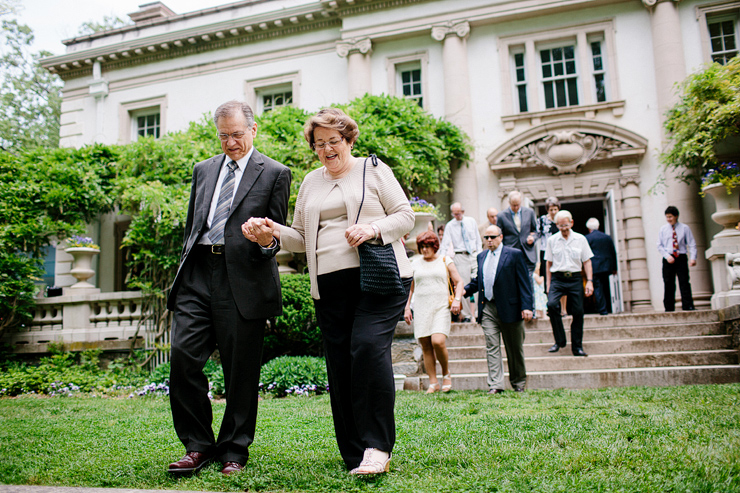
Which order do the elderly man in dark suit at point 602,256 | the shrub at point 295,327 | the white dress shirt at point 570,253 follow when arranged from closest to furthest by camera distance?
1. the white dress shirt at point 570,253
2. the shrub at point 295,327
3. the elderly man in dark suit at point 602,256

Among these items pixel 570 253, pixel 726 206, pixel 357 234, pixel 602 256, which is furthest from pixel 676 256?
pixel 357 234

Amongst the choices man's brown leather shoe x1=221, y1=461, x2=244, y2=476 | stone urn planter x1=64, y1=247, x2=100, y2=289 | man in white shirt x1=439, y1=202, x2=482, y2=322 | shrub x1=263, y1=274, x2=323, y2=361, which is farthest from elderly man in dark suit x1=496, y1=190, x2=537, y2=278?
stone urn planter x1=64, y1=247, x2=100, y2=289

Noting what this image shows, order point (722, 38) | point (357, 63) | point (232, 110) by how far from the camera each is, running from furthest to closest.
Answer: point (357, 63), point (722, 38), point (232, 110)

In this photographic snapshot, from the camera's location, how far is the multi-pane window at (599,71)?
14578 mm

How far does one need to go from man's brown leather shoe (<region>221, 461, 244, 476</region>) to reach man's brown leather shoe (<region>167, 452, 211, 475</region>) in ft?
0.50

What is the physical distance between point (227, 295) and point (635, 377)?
595cm

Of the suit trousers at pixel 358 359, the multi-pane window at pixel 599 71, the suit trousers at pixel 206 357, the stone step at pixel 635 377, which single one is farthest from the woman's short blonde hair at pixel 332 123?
the multi-pane window at pixel 599 71

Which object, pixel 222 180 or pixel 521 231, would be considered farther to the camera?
pixel 521 231

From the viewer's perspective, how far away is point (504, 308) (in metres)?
7.24

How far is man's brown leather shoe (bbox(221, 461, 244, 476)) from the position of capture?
10.3 ft

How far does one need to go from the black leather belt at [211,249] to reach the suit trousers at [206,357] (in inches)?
1.2

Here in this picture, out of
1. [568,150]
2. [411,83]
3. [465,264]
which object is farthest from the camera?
[411,83]

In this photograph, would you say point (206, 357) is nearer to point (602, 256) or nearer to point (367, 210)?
point (367, 210)

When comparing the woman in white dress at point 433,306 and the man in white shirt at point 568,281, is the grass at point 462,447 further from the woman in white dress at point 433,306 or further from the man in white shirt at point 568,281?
the man in white shirt at point 568,281
